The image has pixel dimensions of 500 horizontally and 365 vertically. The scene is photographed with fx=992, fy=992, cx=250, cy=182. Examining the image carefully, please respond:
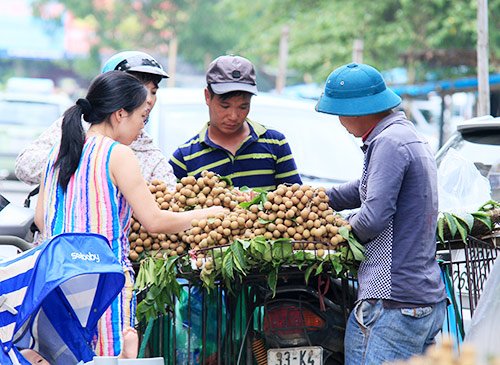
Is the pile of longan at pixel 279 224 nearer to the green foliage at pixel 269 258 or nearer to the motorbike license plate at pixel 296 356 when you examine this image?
the green foliage at pixel 269 258

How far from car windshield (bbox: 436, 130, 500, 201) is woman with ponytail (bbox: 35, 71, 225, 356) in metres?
2.47

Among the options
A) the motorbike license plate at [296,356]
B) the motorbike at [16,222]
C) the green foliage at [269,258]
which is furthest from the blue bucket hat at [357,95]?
the motorbike at [16,222]

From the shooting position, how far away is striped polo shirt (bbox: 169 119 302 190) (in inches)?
217

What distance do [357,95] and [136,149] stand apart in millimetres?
1554

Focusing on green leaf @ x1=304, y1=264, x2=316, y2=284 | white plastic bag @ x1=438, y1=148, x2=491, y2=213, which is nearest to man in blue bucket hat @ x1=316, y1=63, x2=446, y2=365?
green leaf @ x1=304, y1=264, x2=316, y2=284

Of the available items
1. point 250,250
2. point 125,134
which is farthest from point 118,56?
point 250,250

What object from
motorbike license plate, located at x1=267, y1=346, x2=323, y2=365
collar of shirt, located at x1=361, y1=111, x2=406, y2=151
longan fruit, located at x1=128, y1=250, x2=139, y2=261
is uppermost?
collar of shirt, located at x1=361, y1=111, x2=406, y2=151

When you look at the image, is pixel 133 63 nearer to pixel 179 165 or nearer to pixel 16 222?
pixel 179 165

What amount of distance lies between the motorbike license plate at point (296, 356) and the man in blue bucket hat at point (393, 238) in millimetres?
312

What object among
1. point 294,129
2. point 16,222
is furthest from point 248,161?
point 294,129

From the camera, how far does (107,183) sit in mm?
4215

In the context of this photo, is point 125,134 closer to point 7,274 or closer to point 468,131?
point 7,274

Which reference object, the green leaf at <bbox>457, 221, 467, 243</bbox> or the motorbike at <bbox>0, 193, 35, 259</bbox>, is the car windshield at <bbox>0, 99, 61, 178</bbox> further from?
the green leaf at <bbox>457, 221, 467, 243</bbox>

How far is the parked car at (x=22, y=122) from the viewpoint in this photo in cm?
1717
